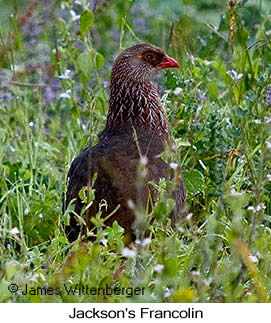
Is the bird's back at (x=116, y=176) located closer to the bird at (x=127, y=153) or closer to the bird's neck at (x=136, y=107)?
the bird at (x=127, y=153)

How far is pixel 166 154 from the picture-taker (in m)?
3.69

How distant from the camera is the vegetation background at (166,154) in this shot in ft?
12.0

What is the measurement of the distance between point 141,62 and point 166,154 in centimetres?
197

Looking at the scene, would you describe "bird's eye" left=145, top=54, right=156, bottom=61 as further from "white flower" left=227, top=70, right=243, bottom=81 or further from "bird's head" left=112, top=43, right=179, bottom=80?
"white flower" left=227, top=70, right=243, bottom=81

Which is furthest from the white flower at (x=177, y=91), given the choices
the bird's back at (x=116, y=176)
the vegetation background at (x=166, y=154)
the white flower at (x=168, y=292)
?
the white flower at (x=168, y=292)

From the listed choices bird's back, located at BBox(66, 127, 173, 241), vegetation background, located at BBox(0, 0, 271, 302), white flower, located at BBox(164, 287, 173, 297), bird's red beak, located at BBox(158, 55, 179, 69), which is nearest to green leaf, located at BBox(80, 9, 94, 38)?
vegetation background, located at BBox(0, 0, 271, 302)

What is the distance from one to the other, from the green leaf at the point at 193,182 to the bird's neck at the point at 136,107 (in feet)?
0.77

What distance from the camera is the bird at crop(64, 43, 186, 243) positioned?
15.6ft

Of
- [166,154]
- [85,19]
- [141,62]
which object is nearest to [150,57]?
[141,62]

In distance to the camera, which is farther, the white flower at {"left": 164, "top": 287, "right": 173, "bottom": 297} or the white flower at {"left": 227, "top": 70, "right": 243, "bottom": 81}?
the white flower at {"left": 227, "top": 70, "right": 243, "bottom": 81}

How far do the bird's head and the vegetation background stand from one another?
9 cm

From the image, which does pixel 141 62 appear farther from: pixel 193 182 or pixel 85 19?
pixel 193 182

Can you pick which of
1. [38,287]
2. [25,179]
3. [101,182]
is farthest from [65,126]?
[38,287]

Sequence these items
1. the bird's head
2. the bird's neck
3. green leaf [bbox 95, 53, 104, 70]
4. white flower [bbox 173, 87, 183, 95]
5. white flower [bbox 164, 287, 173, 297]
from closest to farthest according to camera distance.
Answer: white flower [bbox 164, 287, 173, 297] → white flower [bbox 173, 87, 183, 95] → the bird's neck → the bird's head → green leaf [bbox 95, 53, 104, 70]
